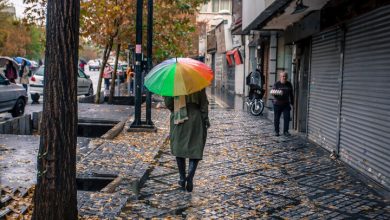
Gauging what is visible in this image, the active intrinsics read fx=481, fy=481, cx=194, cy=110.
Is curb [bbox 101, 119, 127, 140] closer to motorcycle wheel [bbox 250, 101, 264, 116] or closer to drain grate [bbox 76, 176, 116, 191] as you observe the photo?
drain grate [bbox 76, 176, 116, 191]

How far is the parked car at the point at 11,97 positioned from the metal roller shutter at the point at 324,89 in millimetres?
9015

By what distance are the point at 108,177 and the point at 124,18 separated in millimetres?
11083

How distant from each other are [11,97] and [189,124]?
33.6 feet

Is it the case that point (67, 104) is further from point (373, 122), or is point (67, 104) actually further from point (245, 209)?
point (373, 122)

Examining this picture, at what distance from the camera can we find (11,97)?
591 inches

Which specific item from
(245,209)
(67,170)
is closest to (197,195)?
(245,209)

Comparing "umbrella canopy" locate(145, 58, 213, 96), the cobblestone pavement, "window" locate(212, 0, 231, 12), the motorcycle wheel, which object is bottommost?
the cobblestone pavement

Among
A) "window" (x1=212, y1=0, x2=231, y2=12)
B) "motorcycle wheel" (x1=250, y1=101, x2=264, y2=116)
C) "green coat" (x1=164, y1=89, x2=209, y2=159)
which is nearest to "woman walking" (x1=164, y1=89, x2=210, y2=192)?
"green coat" (x1=164, y1=89, x2=209, y2=159)

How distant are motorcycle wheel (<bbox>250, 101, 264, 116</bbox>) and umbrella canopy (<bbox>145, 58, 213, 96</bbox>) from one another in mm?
11337

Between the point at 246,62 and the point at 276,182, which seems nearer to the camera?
the point at 276,182

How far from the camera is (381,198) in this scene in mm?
6438

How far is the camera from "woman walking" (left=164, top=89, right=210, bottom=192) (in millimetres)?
6477

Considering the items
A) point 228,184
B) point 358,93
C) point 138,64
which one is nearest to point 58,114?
point 228,184

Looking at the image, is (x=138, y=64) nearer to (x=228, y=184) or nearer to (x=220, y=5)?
(x=228, y=184)
